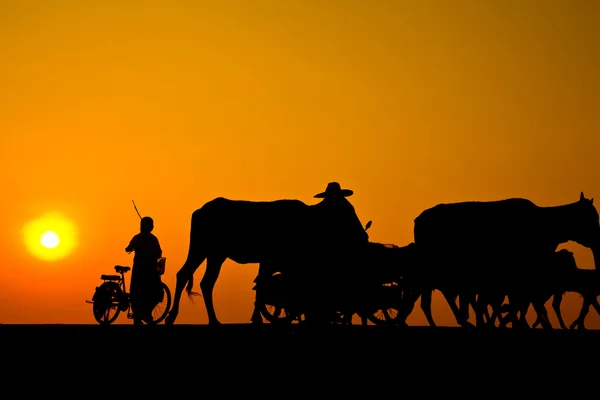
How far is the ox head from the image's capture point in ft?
71.4

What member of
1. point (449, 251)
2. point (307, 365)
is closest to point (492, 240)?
point (449, 251)

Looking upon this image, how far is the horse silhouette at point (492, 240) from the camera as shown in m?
21.2

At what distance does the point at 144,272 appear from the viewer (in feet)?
66.1

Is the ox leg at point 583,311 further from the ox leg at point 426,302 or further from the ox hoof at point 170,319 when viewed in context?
the ox hoof at point 170,319

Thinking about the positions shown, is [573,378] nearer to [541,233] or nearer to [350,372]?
[350,372]

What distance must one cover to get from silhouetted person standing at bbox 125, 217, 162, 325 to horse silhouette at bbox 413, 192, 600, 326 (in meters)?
6.25

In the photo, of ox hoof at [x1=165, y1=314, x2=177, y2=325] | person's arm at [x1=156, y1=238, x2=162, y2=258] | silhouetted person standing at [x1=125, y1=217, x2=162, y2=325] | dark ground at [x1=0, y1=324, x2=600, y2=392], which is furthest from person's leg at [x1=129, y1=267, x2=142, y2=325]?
dark ground at [x1=0, y1=324, x2=600, y2=392]

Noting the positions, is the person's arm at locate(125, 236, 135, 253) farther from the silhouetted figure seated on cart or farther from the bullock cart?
the silhouetted figure seated on cart

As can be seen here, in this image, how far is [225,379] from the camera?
28.4ft

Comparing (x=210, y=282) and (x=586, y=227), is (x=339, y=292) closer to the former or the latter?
(x=210, y=282)

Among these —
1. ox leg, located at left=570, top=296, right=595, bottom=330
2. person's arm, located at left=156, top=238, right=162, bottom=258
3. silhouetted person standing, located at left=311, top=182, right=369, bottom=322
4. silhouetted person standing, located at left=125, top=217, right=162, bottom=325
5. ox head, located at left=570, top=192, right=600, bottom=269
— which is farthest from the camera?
ox leg, located at left=570, top=296, right=595, bottom=330

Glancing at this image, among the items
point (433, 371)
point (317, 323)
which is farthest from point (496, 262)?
point (433, 371)

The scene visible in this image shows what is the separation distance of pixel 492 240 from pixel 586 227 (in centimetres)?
242

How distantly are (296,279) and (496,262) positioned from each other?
315 inches
